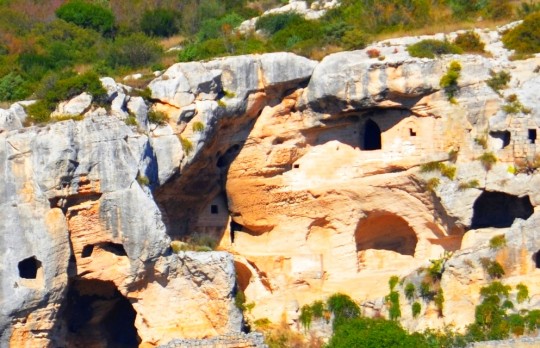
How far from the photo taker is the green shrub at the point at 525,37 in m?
31.8

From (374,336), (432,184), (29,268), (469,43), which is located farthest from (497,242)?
(29,268)

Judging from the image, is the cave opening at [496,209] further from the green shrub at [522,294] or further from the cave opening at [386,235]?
the green shrub at [522,294]

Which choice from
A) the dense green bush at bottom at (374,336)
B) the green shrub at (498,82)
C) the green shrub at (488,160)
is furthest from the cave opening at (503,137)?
the dense green bush at bottom at (374,336)

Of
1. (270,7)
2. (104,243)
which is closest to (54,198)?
(104,243)

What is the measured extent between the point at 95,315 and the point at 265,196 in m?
4.64

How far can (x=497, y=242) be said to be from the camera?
95.1 ft

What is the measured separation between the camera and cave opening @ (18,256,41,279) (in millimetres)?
28688

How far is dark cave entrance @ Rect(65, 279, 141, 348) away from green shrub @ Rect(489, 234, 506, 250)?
8.17 m

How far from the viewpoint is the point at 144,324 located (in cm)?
2958

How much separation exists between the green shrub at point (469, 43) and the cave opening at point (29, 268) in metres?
10.7

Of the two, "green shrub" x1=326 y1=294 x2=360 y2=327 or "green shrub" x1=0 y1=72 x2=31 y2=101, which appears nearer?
"green shrub" x1=326 y1=294 x2=360 y2=327

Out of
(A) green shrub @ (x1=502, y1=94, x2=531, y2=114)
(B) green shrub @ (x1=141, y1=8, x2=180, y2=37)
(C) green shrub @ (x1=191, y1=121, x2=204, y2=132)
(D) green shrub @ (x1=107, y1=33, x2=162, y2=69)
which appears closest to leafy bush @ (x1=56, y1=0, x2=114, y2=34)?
(B) green shrub @ (x1=141, y1=8, x2=180, y2=37)

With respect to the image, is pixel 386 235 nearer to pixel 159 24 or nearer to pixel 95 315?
pixel 95 315

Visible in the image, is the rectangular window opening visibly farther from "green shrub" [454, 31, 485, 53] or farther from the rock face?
"green shrub" [454, 31, 485, 53]
